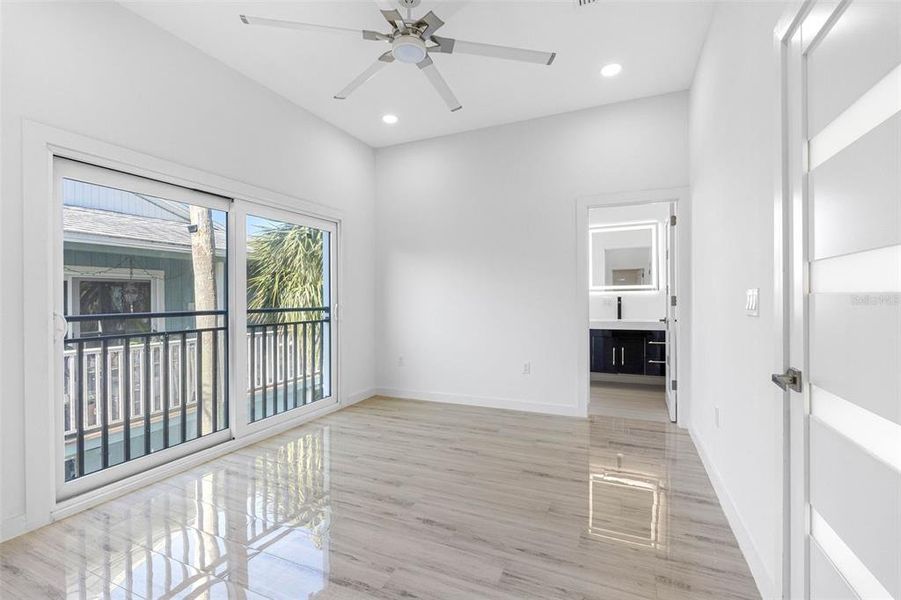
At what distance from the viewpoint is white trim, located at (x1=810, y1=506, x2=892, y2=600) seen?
0.87 metres

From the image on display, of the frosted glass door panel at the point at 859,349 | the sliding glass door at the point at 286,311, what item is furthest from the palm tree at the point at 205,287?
the frosted glass door panel at the point at 859,349

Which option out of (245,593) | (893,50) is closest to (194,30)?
(245,593)

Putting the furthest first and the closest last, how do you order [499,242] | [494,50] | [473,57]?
1. [499,242]
2. [473,57]
3. [494,50]

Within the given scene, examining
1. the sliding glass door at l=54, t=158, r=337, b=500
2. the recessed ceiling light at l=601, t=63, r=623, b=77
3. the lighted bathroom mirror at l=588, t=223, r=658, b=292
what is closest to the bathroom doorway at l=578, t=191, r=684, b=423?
the lighted bathroom mirror at l=588, t=223, r=658, b=292

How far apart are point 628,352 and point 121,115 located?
17.6 ft

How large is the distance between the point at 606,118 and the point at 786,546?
354 centimetres

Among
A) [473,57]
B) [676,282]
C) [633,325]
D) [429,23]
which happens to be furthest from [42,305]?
[633,325]

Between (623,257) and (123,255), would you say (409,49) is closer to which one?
(123,255)

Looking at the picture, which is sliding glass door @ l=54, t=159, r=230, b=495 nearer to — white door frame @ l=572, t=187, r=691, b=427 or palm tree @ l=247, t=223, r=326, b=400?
palm tree @ l=247, t=223, r=326, b=400

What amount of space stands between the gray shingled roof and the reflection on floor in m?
3.87

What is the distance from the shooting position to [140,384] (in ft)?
8.90

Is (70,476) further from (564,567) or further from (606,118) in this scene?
(606,118)

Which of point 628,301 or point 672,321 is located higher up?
point 628,301

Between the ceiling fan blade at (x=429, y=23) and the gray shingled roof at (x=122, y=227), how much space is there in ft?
7.09
